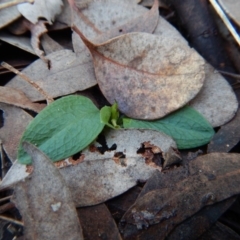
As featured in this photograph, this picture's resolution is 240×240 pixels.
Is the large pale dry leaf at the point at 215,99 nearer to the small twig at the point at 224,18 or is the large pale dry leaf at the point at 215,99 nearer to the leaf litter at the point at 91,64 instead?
the leaf litter at the point at 91,64

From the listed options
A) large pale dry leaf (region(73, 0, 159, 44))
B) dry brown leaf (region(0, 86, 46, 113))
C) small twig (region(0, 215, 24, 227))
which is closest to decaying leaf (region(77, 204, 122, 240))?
small twig (region(0, 215, 24, 227))

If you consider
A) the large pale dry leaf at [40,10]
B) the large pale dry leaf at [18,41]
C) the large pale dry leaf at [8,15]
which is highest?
the large pale dry leaf at [40,10]

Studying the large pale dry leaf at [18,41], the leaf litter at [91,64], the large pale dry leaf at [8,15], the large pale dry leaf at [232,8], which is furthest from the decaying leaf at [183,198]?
the large pale dry leaf at [8,15]

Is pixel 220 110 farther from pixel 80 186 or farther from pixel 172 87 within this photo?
pixel 80 186

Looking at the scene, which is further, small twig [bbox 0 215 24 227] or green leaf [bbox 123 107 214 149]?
green leaf [bbox 123 107 214 149]

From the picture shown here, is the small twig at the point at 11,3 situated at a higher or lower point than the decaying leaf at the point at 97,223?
higher

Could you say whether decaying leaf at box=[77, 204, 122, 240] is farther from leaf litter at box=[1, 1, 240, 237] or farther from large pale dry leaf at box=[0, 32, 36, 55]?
large pale dry leaf at box=[0, 32, 36, 55]

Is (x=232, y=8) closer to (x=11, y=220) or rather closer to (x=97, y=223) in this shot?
(x=97, y=223)
